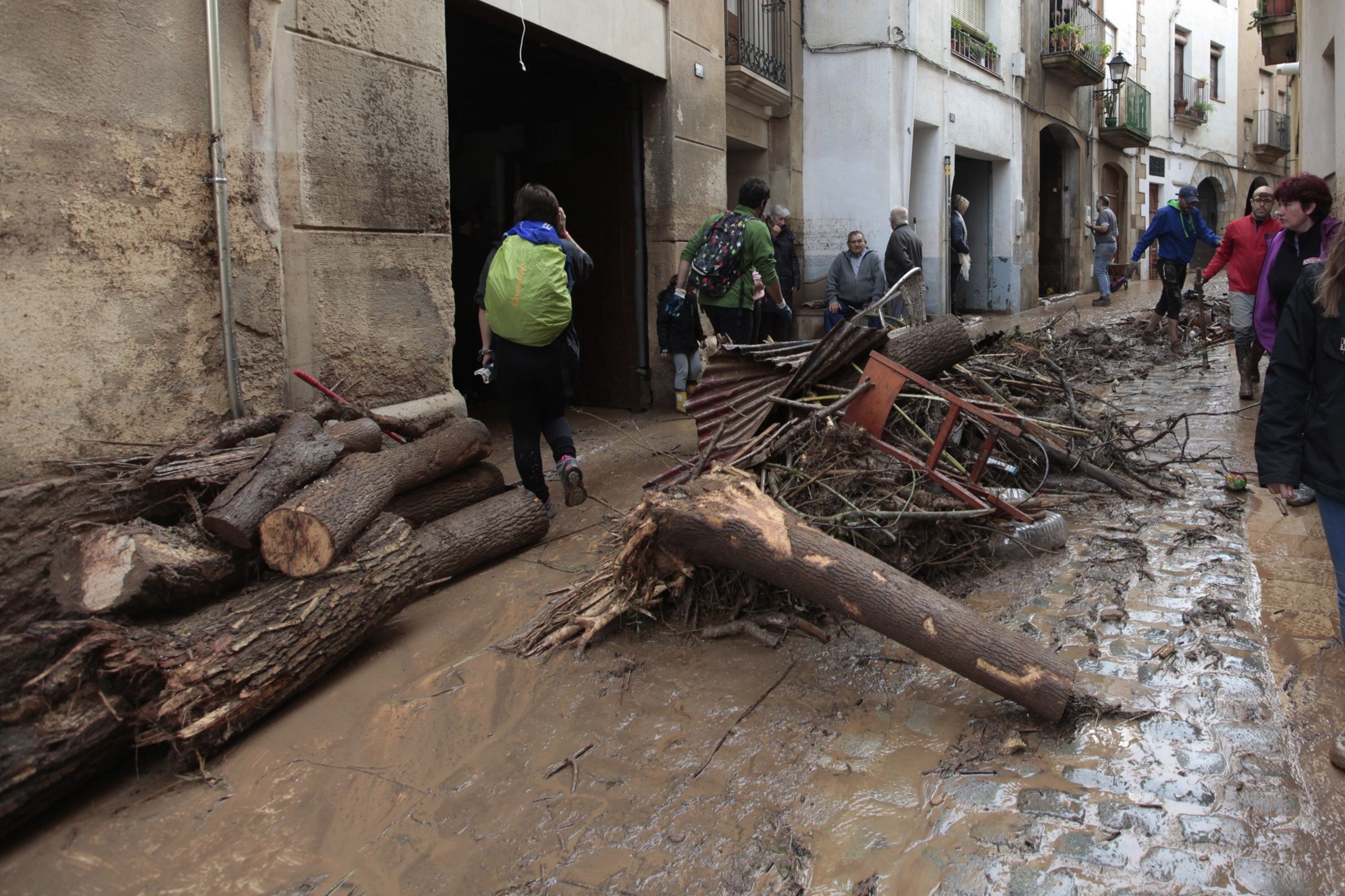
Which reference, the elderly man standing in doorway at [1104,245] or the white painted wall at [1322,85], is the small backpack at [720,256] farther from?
the elderly man standing in doorway at [1104,245]

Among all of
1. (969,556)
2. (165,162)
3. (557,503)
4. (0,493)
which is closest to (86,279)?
(165,162)

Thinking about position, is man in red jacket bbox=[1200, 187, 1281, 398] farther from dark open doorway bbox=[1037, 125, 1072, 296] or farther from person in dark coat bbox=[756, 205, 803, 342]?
dark open doorway bbox=[1037, 125, 1072, 296]

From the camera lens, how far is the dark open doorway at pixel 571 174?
8.26m

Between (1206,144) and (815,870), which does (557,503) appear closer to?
(815,870)

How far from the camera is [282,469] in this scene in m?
3.71

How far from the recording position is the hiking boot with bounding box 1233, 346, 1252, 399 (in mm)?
7211

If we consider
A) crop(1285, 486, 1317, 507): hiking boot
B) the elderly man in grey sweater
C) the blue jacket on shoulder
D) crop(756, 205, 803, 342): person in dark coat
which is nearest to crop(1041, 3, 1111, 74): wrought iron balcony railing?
the blue jacket on shoulder

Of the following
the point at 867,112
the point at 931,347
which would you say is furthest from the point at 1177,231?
the point at 931,347

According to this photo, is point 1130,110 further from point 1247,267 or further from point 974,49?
point 1247,267

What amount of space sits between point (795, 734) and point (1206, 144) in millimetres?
29367

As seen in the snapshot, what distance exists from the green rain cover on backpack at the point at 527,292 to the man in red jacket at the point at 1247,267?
Result: 5063mm

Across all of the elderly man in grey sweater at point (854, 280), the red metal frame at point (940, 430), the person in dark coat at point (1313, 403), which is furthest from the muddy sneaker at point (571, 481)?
the elderly man in grey sweater at point (854, 280)

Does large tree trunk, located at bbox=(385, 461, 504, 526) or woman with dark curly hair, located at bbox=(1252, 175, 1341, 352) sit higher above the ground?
woman with dark curly hair, located at bbox=(1252, 175, 1341, 352)

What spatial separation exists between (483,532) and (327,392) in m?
1.09
